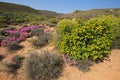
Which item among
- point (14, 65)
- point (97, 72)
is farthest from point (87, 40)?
point (14, 65)

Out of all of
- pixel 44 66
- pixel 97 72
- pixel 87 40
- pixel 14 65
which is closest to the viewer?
pixel 97 72

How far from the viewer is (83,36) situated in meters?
6.79

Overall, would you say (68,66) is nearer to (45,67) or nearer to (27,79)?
(45,67)

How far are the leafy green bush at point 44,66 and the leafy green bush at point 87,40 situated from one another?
685 mm

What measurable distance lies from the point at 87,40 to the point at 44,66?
226 centimetres

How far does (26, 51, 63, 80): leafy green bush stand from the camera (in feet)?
21.0

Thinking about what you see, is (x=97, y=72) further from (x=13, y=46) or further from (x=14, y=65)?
(x=13, y=46)

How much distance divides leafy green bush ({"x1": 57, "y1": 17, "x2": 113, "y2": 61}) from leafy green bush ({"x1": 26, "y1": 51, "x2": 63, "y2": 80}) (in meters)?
0.69

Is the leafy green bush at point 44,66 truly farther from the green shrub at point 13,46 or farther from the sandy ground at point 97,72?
the green shrub at point 13,46

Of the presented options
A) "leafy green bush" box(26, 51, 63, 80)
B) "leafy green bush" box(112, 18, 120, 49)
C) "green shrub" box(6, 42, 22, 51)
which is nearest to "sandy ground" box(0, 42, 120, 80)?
"leafy green bush" box(26, 51, 63, 80)

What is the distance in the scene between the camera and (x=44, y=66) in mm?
6625

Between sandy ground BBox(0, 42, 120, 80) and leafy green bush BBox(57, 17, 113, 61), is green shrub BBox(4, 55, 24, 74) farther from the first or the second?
leafy green bush BBox(57, 17, 113, 61)

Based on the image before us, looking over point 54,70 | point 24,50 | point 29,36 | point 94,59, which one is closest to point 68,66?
point 54,70

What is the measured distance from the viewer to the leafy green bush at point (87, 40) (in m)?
6.61
